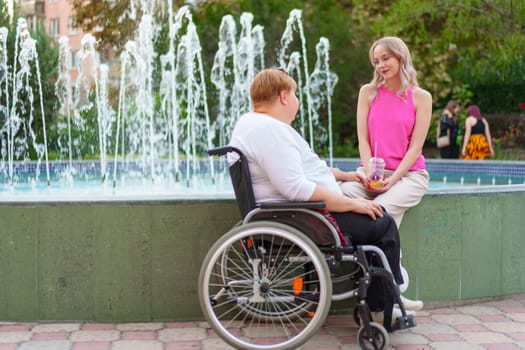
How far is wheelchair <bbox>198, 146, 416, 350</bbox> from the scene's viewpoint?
395cm

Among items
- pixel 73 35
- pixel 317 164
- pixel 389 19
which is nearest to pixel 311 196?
pixel 317 164

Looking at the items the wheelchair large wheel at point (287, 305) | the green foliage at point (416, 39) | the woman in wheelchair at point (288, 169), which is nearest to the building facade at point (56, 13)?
the green foliage at point (416, 39)

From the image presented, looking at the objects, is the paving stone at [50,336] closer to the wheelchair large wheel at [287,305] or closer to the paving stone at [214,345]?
the paving stone at [214,345]

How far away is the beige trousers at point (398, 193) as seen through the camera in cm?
482

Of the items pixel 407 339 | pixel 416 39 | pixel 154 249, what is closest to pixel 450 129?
pixel 416 39

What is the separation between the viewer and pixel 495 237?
216 inches

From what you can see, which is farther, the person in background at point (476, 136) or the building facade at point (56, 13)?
the building facade at point (56, 13)

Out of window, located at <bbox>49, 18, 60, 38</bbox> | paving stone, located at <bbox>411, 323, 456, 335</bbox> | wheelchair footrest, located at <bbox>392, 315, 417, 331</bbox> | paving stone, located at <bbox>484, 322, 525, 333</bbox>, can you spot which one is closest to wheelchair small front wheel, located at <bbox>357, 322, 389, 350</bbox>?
wheelchair footrest, located at <bbox>392, 315, 417, 331</bbox>

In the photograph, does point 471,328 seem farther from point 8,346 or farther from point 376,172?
point 8,346

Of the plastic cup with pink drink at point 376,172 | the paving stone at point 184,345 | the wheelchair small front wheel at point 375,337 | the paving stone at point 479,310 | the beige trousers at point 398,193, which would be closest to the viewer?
the wheelchair small front wheel at point 375,337

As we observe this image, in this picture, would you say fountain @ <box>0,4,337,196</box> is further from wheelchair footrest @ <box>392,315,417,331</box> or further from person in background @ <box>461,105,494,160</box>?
wheelchair footrest @ <box>392,315,417,331</box>

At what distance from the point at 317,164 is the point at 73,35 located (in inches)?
2155

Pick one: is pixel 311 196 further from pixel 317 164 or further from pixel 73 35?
pixel 73 35

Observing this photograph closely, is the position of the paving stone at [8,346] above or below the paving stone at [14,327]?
below
